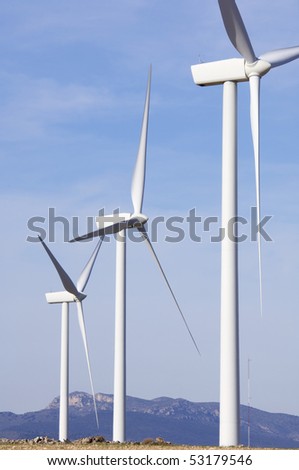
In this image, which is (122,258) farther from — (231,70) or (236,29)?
(236,29)

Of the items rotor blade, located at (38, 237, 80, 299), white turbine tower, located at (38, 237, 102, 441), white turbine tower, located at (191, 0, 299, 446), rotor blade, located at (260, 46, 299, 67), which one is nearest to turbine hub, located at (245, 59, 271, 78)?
white turbine tower, located at (191, 0, 299, 446)

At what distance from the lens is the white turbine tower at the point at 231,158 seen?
48250mm

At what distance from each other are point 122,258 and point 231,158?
73.0 feet

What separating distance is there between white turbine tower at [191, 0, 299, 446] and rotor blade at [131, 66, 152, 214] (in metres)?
11.0

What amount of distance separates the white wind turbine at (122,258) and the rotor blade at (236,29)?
43.5ft

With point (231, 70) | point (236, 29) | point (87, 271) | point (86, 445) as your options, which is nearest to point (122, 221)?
point (87, 271)

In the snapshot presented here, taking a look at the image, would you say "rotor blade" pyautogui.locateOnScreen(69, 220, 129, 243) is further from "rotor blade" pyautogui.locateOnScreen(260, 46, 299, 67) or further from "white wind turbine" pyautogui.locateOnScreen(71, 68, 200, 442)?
"rotor blade" pyautogui.locateOnScreen(260, 46, 299, 67)

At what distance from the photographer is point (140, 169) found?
217 feet

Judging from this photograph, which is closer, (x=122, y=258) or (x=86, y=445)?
(x=86, y=445)
